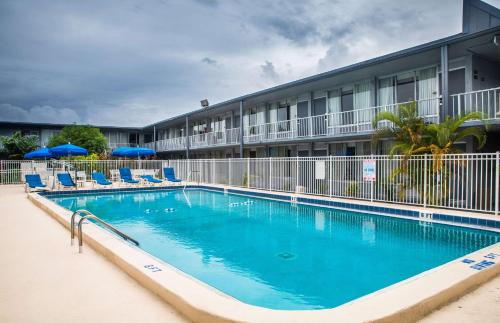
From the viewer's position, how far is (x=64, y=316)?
331 centimetres

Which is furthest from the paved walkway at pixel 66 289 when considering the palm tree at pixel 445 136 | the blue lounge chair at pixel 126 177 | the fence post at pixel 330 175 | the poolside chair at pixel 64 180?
the blue lounge chair at pixel 126 177

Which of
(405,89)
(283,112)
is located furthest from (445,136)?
(283,112)

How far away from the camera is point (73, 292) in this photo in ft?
12.9

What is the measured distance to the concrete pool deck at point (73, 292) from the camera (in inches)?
131

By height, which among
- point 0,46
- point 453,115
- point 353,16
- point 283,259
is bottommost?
point 283,259

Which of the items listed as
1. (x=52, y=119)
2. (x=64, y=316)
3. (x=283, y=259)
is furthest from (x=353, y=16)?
(x=52, y=119)

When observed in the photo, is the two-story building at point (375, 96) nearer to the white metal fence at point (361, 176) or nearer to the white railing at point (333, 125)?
the white railing at point (333, 125)

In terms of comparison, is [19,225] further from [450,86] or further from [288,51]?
[288,51]

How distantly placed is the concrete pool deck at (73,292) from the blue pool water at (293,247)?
1322 mm

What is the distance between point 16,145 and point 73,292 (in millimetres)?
30683

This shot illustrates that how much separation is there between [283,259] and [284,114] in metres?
16.2

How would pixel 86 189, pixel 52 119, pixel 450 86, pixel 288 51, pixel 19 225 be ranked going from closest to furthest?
pixel 19 225
pixel 450 86
pixel 86 189
pixel 288 51
pixel 52 119

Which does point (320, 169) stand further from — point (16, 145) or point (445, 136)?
point (16, 145)

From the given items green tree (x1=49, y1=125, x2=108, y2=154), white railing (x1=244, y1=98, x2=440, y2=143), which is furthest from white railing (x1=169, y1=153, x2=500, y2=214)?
green tree (x1=49, y1=125, x2=108, y2=154)
